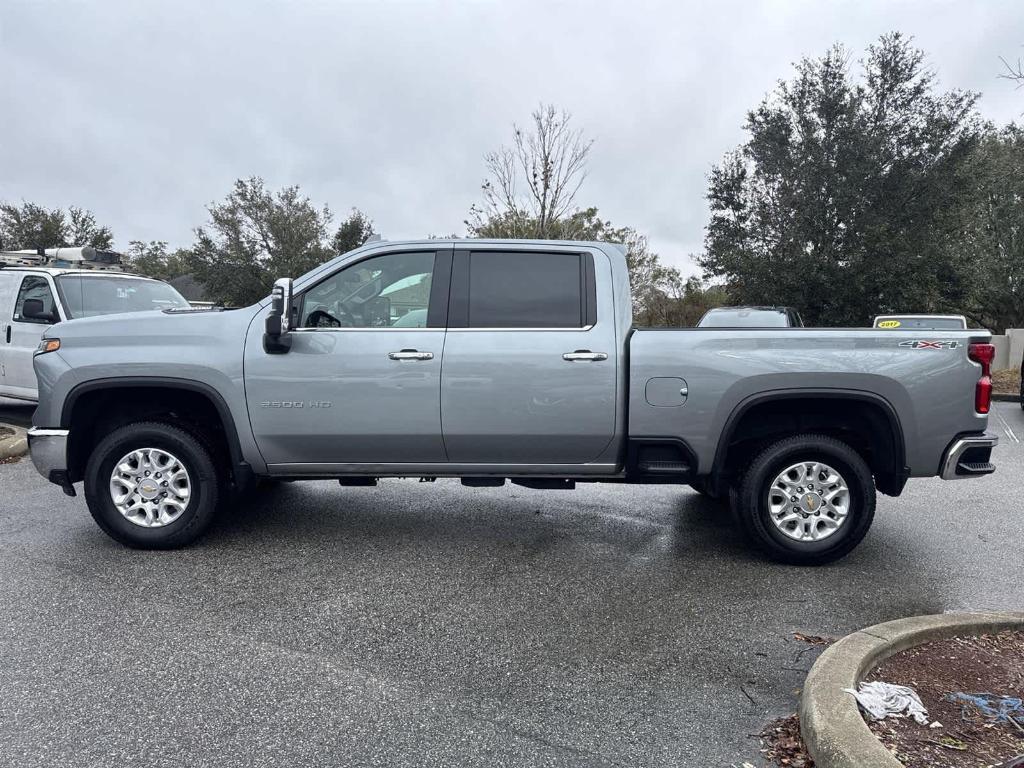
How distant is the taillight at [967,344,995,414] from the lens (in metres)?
4.55

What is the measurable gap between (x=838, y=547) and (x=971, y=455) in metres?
0.99

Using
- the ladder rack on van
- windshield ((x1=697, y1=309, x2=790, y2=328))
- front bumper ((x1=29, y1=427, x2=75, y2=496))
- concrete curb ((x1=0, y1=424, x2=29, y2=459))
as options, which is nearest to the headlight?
front bumper ((x1=29, y1=427, x2=75, y2=496))

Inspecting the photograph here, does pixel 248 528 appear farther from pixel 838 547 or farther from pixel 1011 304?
pixel 1011 304

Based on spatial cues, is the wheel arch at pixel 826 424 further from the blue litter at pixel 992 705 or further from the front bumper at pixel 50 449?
the front bumper at pixel 50 449

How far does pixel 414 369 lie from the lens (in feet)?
15.7

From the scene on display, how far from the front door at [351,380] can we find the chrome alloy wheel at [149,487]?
629mm

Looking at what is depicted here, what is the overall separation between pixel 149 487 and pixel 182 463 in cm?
27

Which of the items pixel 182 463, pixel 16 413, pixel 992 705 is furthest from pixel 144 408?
pixel 16 413

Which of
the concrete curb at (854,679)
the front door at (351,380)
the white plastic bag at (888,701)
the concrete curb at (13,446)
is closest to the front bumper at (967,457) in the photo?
the concrete curb at (854,679)

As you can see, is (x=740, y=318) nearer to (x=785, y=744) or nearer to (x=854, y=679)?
(x=854, y=679)

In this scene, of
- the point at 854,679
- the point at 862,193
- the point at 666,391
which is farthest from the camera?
the point at 862,193

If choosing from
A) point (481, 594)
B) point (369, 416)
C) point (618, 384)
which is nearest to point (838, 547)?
point (618, 384)

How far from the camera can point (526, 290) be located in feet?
16.4

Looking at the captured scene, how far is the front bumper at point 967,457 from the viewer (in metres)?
4.60
